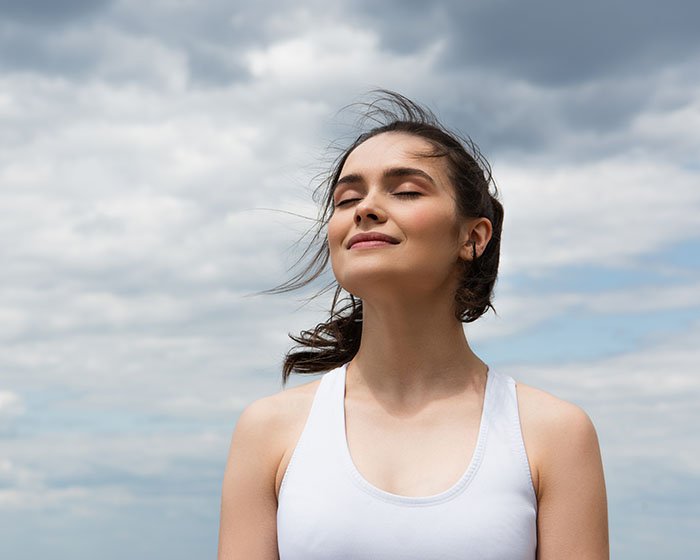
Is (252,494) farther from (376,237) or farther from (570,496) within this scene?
(570,496)

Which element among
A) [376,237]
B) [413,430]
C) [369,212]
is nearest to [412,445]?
[413,430]

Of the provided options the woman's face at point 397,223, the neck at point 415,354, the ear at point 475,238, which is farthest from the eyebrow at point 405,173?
the neck at point 415,354

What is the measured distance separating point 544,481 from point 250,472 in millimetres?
1485

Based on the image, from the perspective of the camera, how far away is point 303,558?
4645 mm

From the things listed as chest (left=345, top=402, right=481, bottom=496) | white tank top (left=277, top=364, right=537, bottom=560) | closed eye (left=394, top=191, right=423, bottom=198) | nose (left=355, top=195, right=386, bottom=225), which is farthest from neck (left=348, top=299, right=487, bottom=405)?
closed eye (left=394, top=191, right=423, bottom=198)

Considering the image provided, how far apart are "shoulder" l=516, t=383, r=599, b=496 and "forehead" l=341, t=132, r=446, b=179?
4.43ft

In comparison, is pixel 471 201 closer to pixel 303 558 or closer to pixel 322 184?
pixel 322 184

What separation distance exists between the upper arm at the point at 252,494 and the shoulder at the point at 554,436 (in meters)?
1.29

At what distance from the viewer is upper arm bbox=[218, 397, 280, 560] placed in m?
4.92

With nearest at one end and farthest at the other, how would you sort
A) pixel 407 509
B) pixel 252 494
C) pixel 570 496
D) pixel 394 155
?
1. pixel 407 509
2. pixel 570 496
3. pixel 252 494
4. pixel 394 155

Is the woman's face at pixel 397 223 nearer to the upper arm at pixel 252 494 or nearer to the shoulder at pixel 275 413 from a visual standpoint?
the shoulder at pixel 275 413

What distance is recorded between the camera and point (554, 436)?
4.82 metres

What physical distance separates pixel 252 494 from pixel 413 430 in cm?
89

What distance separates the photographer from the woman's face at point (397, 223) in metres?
4.80
